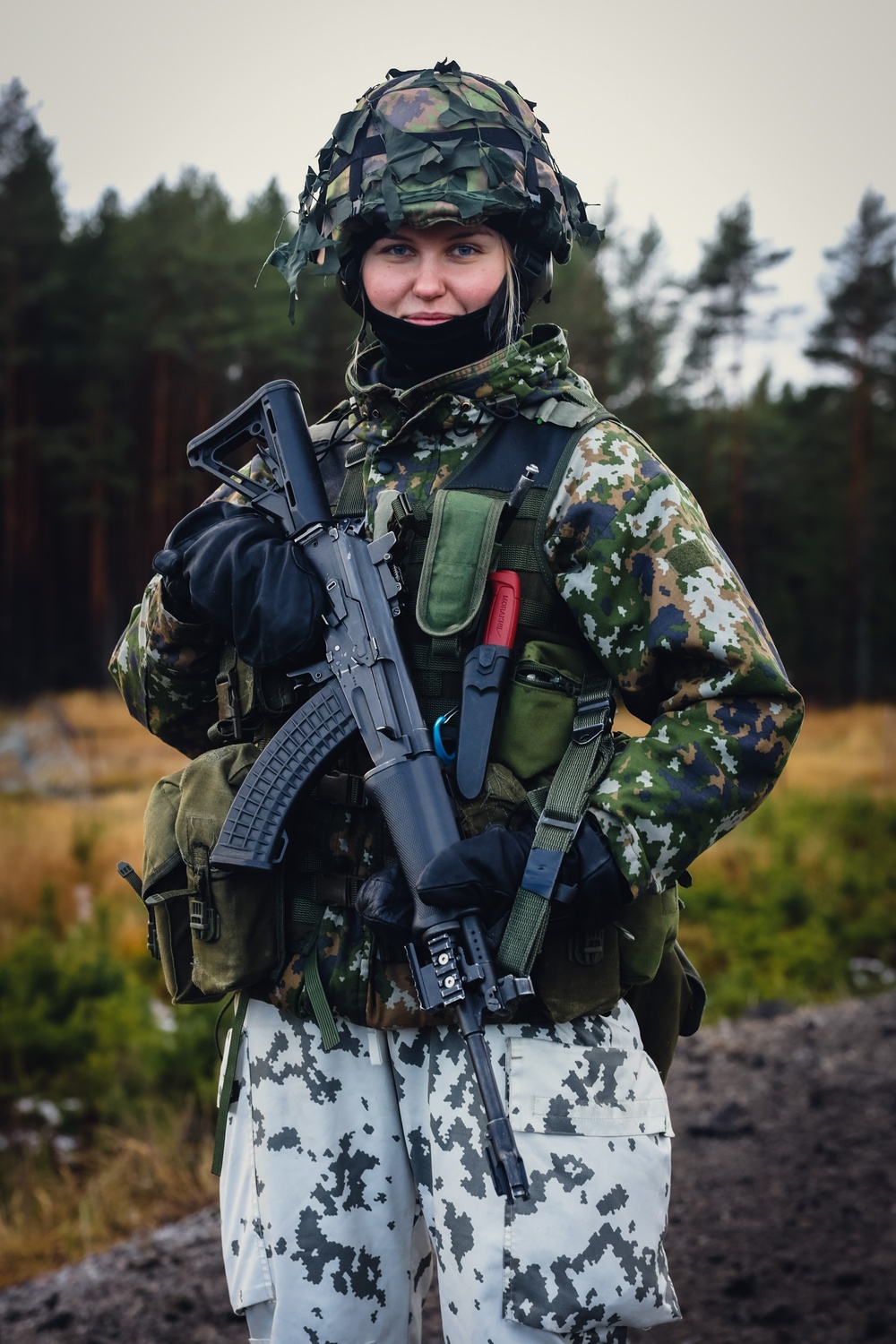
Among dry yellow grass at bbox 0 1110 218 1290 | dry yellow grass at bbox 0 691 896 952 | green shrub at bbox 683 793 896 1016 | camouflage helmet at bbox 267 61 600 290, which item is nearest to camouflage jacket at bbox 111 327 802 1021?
camouflage helmet at bbox 267 61 600 290

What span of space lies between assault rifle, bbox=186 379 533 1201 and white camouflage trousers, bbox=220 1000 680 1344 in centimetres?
12

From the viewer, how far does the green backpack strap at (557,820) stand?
1842mm

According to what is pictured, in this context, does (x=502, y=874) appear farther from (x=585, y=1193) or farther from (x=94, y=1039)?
(x=94, y=1039)

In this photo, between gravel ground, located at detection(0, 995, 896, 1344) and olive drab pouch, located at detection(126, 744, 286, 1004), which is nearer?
olive drab pouch, located at detection(126, 744, 286, 1004)

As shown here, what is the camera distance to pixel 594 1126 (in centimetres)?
189

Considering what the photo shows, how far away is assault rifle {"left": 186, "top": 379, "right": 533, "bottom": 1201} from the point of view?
182cm

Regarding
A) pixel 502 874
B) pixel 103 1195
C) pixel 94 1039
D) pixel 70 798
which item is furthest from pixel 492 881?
pixel 70 798

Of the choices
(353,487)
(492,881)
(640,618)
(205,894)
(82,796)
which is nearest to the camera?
(492,881)

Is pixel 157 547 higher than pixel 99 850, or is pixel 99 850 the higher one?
pixel 157 547

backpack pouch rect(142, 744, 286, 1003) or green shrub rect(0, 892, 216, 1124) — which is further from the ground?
backpack pouch rect(142, 744, 286, 1003)

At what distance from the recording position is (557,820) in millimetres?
1890

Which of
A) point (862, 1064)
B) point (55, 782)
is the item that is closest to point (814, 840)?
point (862, 1064)

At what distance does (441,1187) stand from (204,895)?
2.08 ft

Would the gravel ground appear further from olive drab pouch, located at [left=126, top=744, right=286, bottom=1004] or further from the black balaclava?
the black balaclava
